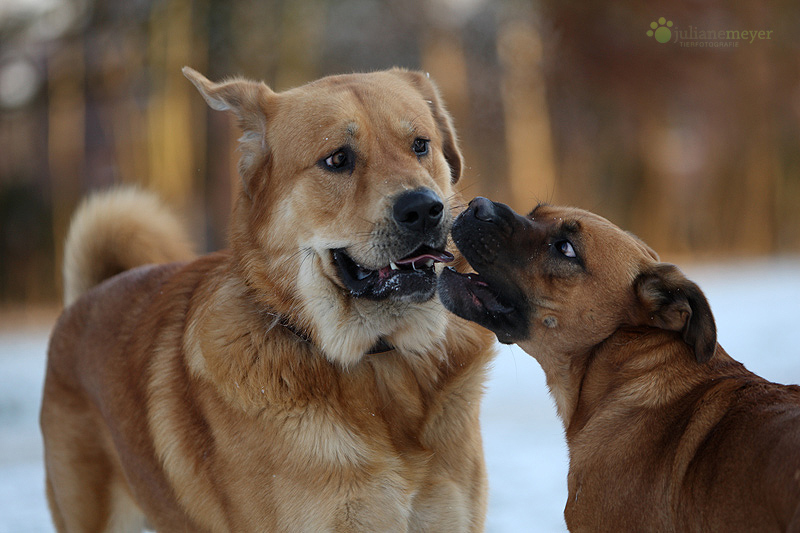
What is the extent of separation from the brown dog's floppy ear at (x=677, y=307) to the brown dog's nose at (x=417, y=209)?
0.93 m

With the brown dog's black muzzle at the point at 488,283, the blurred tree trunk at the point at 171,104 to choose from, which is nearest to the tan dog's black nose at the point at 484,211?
the brown dog's black muzzle at the point at 488,283

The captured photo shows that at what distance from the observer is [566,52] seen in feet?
56.3

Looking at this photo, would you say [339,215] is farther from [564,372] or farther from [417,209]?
[564,372]

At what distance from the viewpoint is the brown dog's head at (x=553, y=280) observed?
3094 mm

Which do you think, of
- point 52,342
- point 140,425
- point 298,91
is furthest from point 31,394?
point 298,91

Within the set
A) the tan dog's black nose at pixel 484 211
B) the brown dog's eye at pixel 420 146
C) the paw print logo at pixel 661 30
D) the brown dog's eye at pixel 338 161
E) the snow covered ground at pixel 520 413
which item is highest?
the paw print logo at pixel 661 30

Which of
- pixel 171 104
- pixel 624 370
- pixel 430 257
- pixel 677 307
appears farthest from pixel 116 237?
pixel 171 104

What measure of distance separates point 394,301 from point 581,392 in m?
0.94

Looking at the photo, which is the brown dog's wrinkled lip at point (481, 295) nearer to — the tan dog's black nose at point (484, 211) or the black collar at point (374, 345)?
the tan dog's black nose at point (484, 211)

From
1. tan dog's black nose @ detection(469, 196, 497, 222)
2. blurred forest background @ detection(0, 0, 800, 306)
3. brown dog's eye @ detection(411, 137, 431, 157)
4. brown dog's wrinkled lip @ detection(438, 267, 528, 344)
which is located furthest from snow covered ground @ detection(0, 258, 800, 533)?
blurred forest background @ detection(0, 0, 800, 306)

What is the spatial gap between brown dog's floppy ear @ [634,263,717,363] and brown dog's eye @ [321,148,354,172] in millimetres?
1351

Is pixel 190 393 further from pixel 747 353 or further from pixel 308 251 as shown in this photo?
pixel 747 353

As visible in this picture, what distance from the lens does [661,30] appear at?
15.0 metres

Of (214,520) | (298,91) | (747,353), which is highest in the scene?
(298,91)
